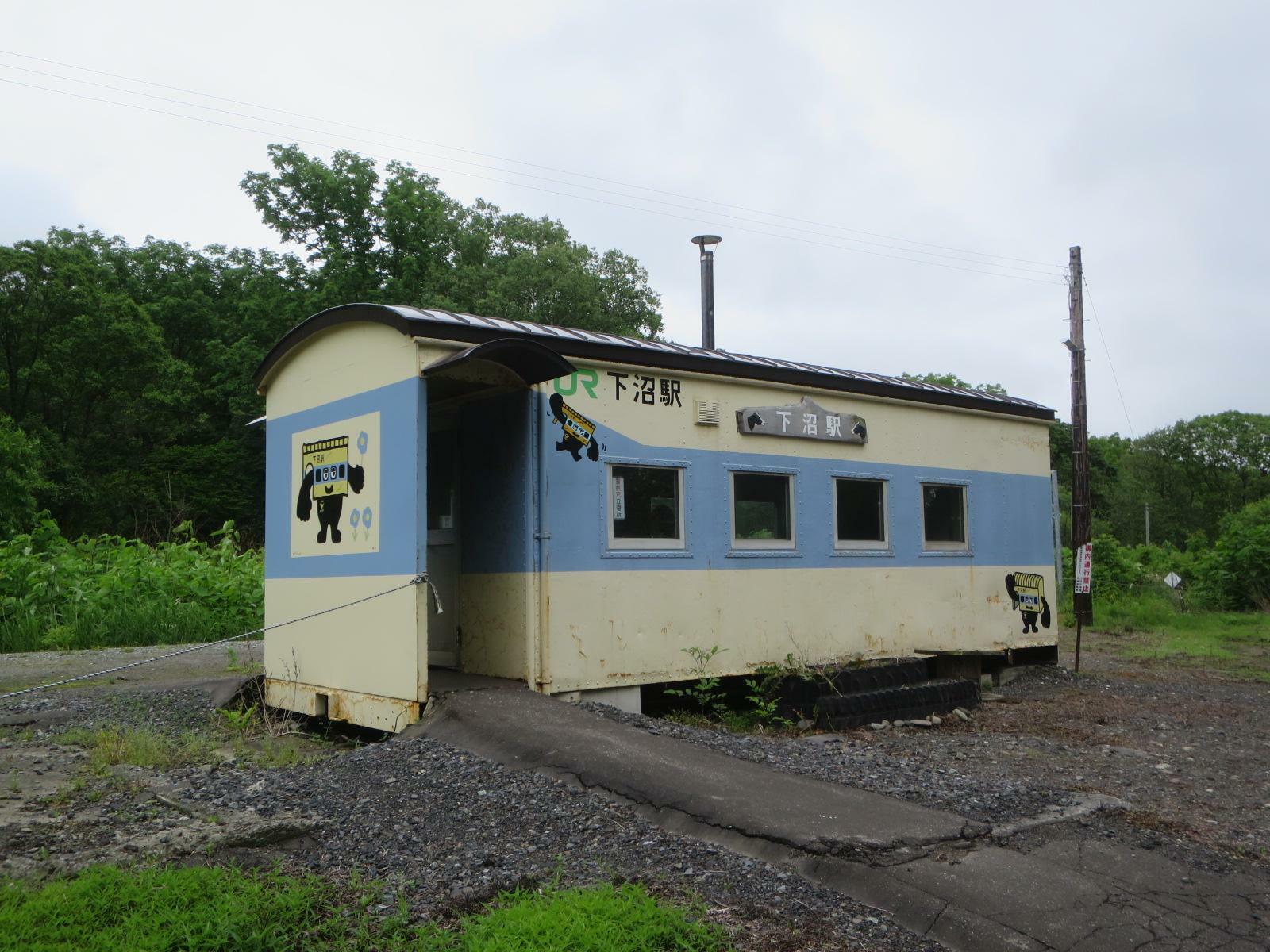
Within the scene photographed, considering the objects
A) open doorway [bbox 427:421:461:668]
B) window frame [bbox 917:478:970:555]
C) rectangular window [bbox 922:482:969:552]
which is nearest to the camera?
open doorway [bbox 427:421:461:668]

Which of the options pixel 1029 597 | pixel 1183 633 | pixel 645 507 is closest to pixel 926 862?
pixel 645 507

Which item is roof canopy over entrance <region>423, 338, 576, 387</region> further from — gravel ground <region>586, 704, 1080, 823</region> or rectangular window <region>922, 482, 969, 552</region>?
rectangular window <region>922, 482, 969, 552</region>

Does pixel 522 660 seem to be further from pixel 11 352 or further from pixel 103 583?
pixel 11 352

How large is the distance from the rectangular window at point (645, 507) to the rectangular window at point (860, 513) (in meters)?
2.07

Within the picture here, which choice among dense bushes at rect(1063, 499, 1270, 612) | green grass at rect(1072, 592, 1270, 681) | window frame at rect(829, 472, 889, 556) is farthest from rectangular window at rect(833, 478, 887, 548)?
dense bushes at rect(1063, 499, 1270, 612)

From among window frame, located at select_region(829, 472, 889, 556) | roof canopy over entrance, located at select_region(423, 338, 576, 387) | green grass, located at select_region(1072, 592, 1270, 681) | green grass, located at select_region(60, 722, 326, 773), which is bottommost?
green grass, located at select_region(1072, 592, 1270, 681)

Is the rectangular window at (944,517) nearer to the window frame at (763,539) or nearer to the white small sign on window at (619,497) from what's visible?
the window frame at (763,539)

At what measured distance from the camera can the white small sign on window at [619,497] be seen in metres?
9.03

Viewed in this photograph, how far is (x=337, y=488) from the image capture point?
9.05m

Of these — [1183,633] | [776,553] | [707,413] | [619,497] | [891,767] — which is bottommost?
[1183,633]

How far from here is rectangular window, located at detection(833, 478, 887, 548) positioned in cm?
1086

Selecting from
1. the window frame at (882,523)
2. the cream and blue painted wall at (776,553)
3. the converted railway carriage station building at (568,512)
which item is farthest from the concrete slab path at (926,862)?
the window frame at (882,523)

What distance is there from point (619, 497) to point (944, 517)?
467 cm

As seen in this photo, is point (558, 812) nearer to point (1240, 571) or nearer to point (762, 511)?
point (762, 511)
